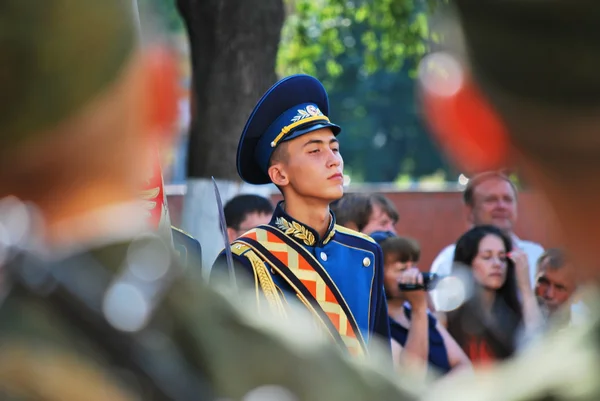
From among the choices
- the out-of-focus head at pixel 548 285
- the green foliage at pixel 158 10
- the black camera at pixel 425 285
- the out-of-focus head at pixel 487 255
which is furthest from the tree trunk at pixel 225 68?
the green foliage at pixel 158 10

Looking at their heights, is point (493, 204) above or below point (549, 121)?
above

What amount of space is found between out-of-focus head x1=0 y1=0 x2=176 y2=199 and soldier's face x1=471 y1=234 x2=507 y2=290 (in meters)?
3.87

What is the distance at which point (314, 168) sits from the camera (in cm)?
339

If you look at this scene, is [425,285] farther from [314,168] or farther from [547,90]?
[547,90]

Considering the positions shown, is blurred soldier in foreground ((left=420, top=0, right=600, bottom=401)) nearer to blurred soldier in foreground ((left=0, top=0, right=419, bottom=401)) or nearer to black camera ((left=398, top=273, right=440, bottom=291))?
blurred soldier in foreground ((left=0, top=0, right=419, bottom=401))

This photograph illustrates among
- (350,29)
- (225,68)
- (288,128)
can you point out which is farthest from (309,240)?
(350,29)

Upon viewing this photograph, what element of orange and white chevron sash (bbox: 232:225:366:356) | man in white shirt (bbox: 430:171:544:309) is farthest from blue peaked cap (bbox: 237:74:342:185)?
man in white shirt (bbox: 430:171:544:309)

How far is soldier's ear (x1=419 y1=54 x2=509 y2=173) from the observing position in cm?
93

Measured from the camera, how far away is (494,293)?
4711 millimetres

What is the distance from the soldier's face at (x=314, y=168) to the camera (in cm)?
338

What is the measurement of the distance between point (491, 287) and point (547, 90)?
3.88 meters

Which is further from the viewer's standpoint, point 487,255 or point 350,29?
point 350,29

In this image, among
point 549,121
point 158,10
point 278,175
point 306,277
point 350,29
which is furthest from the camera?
point 350,29

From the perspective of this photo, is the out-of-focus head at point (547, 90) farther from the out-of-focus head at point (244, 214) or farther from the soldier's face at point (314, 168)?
the out-of-focus head at point (244, 214)
